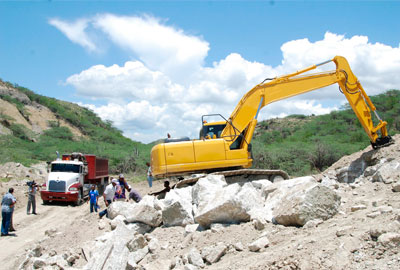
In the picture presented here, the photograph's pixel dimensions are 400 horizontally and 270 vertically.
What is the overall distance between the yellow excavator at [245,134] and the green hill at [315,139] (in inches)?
392

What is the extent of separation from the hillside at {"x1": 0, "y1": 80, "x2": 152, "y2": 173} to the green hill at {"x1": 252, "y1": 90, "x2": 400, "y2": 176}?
41.5 feet

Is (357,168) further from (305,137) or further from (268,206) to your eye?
(305,137)

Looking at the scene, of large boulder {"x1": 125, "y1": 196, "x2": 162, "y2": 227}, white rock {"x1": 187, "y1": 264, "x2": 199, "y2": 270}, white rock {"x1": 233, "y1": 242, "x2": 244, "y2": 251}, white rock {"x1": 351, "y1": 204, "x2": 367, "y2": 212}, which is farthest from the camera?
large boulder {"x1": 125, "y1": 196, "x2": 162, "y2": 227}

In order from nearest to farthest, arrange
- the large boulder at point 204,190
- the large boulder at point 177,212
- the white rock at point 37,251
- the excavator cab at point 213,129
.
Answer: the large boulder at point 177,212
the large boulder at point 204,190
the white rock at point 37,251
the excavator cab at point 213,129

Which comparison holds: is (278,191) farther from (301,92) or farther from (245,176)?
(301,92)

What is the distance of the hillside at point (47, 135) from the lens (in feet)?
115

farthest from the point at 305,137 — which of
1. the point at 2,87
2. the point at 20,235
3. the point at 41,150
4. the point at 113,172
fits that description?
the point at 2,87

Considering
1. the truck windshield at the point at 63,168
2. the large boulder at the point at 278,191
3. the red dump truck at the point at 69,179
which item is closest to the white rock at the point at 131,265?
the large boulder at the point at 278,191

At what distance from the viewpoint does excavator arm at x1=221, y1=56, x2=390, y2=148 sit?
11898mm

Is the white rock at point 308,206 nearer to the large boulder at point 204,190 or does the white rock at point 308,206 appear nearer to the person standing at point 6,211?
the large boulder at point 204,190

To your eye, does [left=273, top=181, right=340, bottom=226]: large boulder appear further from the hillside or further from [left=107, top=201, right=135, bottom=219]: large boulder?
the hillside

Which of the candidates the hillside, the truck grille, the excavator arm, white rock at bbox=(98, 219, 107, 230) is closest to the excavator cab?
the excavator arm

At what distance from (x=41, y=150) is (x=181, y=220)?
3378cm

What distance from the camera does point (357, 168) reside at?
40.2ft
